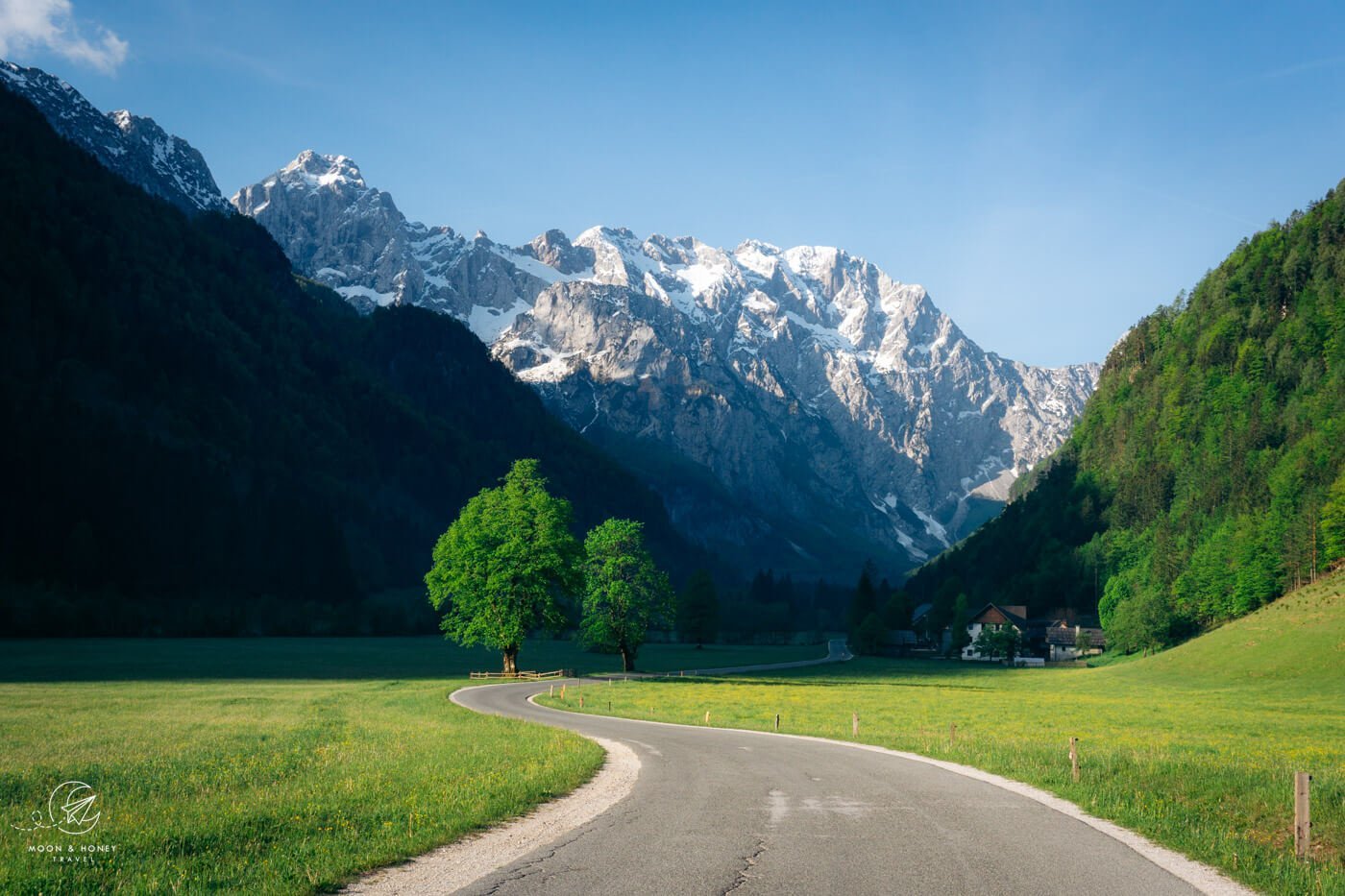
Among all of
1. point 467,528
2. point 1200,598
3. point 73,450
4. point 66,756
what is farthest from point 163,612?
point 1200,598

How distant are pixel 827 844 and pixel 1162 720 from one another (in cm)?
4684

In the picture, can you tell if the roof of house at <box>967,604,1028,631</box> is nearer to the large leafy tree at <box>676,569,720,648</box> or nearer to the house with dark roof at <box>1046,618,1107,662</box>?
the house with dark roof at <box>1046,618,1107,662</box>

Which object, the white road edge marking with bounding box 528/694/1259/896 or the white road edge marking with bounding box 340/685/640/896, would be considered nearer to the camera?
the white road edge marking with bounding box 340/685/640/896

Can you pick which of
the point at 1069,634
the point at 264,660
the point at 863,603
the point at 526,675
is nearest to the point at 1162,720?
the point at 526,675

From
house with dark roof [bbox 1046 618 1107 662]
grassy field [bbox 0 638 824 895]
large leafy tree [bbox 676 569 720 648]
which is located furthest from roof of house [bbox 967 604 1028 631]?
grassy field [bbox 0 638 824 895]

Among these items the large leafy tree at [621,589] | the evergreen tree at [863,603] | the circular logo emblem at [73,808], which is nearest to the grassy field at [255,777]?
the circular logo emblem at [73,808]

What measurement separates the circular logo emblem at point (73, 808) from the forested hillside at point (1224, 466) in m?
120

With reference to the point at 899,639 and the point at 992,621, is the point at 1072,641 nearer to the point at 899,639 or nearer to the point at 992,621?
the point at 992,621

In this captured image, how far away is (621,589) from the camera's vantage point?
294 ft

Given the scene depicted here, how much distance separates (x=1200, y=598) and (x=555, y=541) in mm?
89084

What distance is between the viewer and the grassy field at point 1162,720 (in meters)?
19.2

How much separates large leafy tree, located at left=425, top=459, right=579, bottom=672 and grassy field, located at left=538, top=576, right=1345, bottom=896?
11114 mm

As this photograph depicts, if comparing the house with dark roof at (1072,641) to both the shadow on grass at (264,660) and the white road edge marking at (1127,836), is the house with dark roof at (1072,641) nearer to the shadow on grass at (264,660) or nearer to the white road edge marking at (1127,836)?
the shadow on grass at (264,660)

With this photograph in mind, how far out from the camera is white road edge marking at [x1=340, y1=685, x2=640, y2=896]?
1397 centimetres
